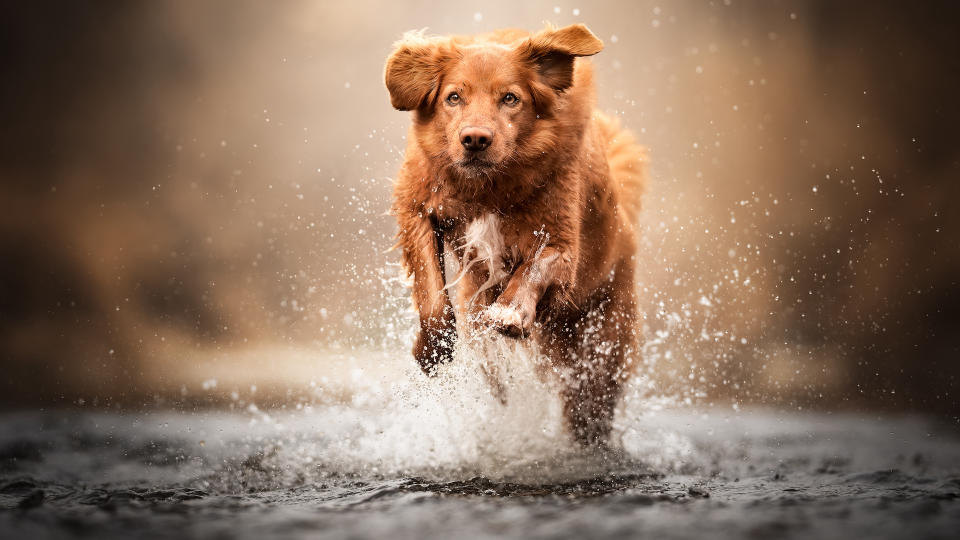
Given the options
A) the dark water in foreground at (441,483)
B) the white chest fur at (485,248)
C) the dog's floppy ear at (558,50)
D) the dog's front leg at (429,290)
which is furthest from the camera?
the dog's front leg at (429,290)

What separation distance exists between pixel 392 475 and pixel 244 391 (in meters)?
3.35

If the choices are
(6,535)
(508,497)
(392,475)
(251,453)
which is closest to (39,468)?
(251,453)

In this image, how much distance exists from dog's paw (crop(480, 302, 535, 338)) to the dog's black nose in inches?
31.1

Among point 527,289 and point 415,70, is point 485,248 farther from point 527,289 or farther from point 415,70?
point 415,70

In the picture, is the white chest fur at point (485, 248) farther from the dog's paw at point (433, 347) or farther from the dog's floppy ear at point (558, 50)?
the dog's floppy ear at point (558, 50)

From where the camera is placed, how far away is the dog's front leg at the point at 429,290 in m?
4.89

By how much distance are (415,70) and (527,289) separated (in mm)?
1278

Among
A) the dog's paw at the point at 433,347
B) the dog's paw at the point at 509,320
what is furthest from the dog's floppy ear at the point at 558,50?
the dog's paw at the point at 433,347

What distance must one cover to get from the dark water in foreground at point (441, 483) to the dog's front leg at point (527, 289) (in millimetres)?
833

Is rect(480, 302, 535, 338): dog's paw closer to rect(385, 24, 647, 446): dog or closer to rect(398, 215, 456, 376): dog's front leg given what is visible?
rect(385, 24, 647, 446): dog

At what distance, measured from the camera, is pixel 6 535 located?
3.55 meters

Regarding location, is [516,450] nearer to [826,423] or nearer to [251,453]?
[251,453]

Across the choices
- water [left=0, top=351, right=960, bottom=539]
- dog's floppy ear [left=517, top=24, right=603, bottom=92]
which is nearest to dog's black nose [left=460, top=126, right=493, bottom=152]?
dog's floppy ear [left=517, top=24, right=603, bottom=92]

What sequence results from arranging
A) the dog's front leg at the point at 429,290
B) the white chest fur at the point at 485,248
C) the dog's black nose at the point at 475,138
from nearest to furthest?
the dog's black nose at the point at 475,138 → the white chest fur at the point at 485,248 → the dog's front leg at the point at 429,290
